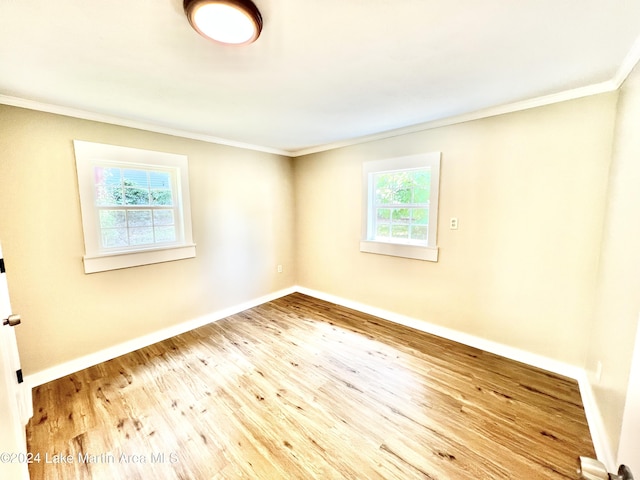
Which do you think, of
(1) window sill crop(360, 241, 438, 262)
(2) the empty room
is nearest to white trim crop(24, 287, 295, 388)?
(2) the empty room

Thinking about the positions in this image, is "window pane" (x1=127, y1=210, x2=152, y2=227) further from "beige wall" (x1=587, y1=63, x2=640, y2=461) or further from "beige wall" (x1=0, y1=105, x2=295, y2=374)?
"beige wall" (x1=587, y1=63, x2=640, y2=461)

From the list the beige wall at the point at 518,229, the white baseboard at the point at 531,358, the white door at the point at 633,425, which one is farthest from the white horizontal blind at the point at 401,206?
the white door at the point at 633,425

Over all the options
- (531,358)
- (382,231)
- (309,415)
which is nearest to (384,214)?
(382,231)

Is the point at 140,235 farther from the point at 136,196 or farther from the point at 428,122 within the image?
the point at 428,122

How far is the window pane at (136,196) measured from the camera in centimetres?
256

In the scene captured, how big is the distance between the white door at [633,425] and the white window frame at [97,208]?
327 cm

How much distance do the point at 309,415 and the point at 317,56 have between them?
228 centimetres

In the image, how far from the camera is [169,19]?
1.17 meters

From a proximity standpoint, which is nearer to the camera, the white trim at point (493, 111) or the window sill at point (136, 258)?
the white trim at point (493, 111)

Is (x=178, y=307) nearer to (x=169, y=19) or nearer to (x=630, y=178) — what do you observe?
(x=169, y=19)

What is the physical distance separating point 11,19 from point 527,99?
126 inches

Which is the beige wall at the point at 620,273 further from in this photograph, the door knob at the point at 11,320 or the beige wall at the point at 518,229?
the door knob at the point at 11,320

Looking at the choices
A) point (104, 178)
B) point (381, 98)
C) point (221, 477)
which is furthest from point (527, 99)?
point (104, 178)

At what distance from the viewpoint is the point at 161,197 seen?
279cm
